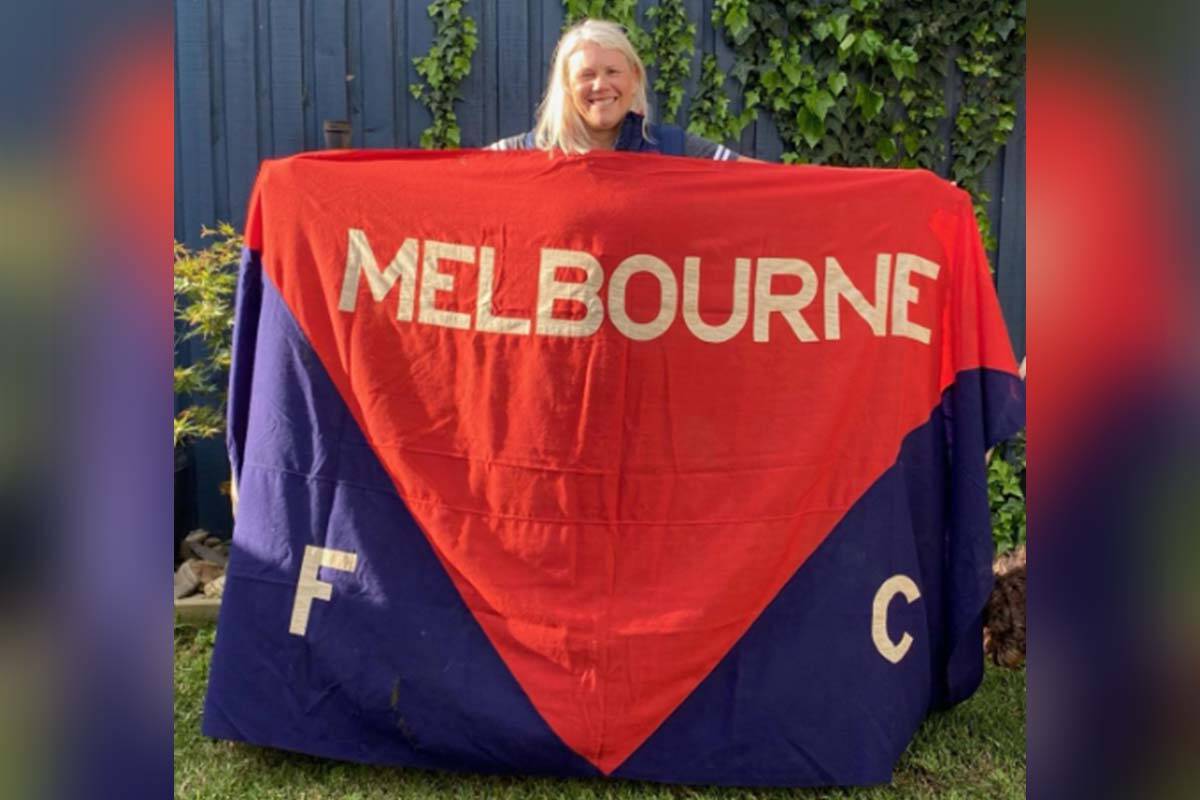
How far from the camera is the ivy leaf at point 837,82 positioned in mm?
3301

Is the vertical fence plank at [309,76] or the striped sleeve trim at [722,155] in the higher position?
the vertical fence plank at [309,76]

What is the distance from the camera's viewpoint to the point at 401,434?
85.4 inches

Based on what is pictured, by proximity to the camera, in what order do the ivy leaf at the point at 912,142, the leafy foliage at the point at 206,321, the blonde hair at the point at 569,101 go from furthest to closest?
the ivy leaf at the point at 912,142 → the leafy foliage at the point at 206,321 → the blonde hair at the point at 569,101

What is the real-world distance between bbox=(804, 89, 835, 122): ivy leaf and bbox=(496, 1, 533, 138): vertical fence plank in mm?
984

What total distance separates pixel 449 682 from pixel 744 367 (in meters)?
0.98

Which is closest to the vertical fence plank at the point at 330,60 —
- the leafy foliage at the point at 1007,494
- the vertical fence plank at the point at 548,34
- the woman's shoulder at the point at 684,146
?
the vertical fence plank at the point at 548,34

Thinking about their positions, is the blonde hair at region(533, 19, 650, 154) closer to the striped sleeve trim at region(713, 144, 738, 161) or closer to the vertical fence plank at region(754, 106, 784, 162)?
the striped sleeve trim at region(713, 144, 738, 161)

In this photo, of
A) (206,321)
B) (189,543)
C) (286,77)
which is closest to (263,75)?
(286,77)

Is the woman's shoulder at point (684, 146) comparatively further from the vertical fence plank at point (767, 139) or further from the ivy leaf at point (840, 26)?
the ivy leaf at point (840, 26)

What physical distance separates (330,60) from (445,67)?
41 centimetres

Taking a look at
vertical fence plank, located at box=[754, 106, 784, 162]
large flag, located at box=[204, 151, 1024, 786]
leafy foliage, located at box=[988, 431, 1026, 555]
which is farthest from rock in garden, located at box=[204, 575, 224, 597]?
leafy foliage, located at box=[988, 431, 1026, 555]

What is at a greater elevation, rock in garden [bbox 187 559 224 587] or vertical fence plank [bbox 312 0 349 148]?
vertical fence plank [bbox 312 0 349 148]

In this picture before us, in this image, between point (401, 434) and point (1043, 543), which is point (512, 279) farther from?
point (1043, 543)

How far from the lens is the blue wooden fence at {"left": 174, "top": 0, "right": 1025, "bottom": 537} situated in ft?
10.9
